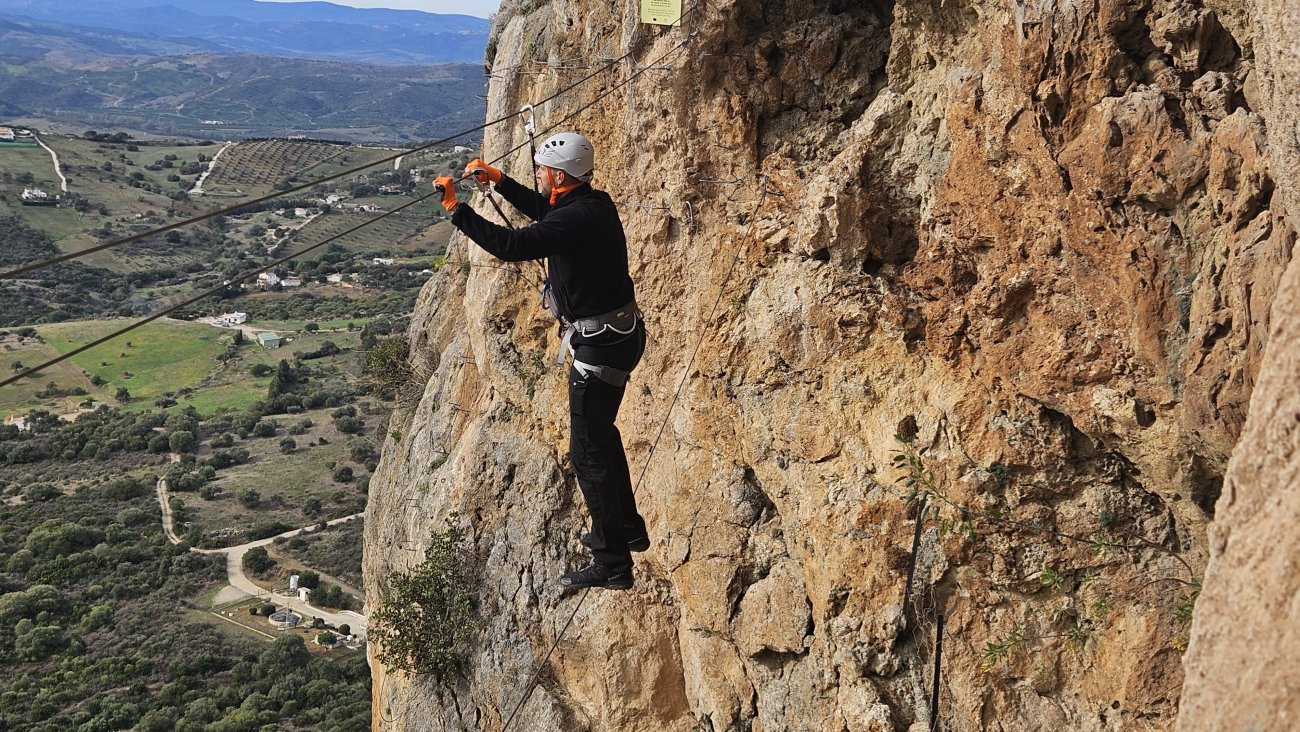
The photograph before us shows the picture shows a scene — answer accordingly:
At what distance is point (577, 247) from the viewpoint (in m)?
6.16

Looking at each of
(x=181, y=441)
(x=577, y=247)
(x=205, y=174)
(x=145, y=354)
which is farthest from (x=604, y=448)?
(x=205, y=174)

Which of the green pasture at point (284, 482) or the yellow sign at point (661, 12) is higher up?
the yellow sign at point (661, 12)

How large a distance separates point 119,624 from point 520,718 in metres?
27.8

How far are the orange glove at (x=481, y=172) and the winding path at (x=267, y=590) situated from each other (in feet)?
88.9

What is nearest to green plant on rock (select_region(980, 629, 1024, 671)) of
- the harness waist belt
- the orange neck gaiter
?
the harness waist belt

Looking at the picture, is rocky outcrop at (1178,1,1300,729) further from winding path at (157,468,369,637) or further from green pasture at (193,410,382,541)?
green pasture at (193,410,382,541)

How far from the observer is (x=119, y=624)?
32.2 m

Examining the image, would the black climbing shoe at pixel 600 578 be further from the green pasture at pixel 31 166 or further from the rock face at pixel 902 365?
the green pasture at pixel 31 166

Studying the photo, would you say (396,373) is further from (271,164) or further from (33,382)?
(271,164)

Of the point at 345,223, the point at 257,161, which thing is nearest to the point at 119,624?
the point at 345,223

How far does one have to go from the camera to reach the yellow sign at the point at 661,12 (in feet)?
28.5

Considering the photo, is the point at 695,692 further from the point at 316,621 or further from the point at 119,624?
the point at 119,624

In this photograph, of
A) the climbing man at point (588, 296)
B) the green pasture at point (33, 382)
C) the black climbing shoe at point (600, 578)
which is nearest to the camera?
the climbing man at point (588, 296)

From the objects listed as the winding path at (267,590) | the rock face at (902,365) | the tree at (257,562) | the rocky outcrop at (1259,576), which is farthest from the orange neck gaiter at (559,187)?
the tree at (257,562)
